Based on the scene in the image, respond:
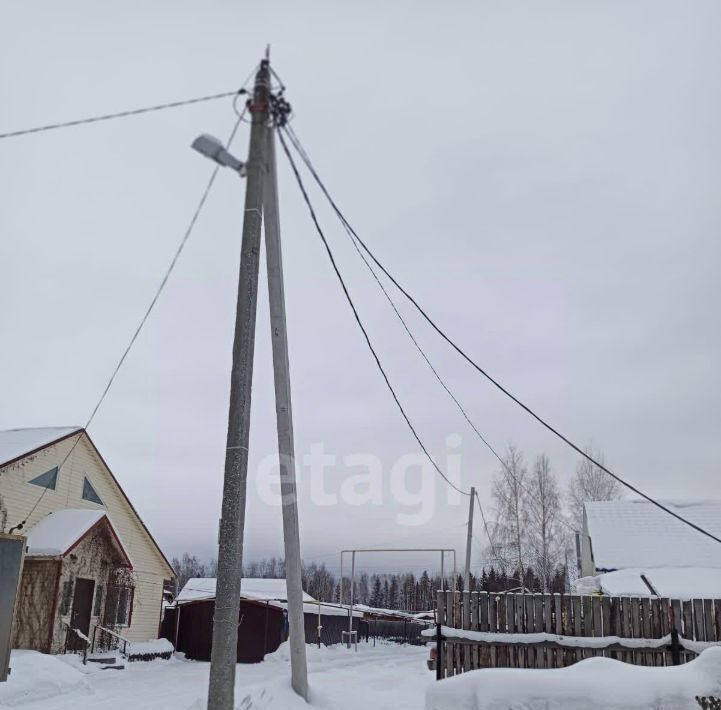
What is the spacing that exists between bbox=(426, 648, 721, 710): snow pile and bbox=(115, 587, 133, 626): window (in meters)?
20.5

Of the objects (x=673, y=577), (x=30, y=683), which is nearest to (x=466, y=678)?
(x=30, y=683)

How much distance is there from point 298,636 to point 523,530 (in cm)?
3652

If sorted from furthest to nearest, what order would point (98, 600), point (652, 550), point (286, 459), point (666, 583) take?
point (652, 550), point (98, 600), point (666, 583), point (286, 459)

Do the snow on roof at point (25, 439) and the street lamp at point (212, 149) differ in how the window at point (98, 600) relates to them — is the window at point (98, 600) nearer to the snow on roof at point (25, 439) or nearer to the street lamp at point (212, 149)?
the snow on roof at point (25, 439)

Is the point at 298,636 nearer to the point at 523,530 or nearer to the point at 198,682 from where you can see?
the point at 198,682

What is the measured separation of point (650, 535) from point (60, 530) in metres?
20.4

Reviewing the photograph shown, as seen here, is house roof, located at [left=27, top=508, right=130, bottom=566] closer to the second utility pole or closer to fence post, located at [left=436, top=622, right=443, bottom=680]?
fence post, located at [left=436, top=622, right=443, bottom=680]

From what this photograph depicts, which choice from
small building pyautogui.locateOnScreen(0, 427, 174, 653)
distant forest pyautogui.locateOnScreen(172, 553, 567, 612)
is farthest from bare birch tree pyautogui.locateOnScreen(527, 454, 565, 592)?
small building pyautogui.locateOnScreen(0, 427, 174, 653)

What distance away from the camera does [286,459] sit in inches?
428

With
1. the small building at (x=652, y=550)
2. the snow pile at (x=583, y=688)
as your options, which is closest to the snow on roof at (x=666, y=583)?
the small building at (x=652, y=550)

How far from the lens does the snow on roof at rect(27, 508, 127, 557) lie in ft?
68.1

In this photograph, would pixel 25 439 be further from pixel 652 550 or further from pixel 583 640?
pixel 652 550

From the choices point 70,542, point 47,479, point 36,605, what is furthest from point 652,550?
point 47,479

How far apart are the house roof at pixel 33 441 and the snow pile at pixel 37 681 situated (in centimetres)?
657
